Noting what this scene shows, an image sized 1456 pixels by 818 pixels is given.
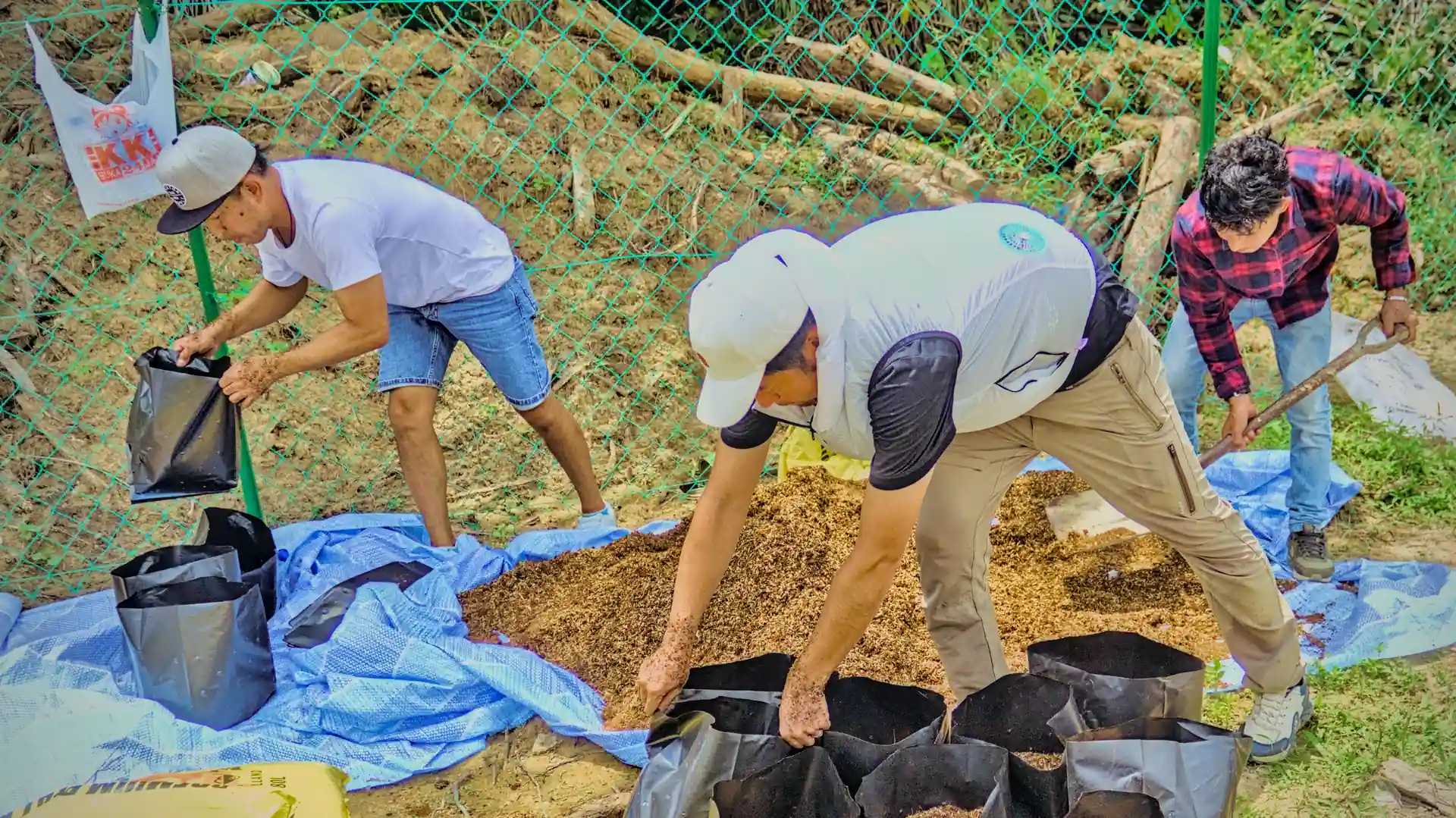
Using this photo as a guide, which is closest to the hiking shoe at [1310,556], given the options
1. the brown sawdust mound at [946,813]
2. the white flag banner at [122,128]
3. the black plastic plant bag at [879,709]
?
the black plastic plant bag at [879,709]

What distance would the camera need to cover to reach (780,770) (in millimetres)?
2504

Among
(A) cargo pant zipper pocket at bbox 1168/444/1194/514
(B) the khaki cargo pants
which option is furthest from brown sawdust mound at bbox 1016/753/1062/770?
(A) cargo pant zipper pocket at bbox 1168/444/1194/514

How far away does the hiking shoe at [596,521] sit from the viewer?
4.31 metres

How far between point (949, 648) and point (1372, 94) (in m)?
4.73

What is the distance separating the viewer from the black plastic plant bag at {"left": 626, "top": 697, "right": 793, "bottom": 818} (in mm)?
2578

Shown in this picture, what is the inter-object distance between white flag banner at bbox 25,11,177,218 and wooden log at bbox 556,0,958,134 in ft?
7.38

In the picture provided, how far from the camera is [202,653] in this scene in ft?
11.1

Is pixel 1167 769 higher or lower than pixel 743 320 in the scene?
lower

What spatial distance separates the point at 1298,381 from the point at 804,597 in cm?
167

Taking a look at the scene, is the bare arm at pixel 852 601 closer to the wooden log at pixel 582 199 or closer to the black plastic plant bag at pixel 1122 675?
the black plastic plant bag at pixel 1122 675

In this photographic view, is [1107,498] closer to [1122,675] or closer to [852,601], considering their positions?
[1122,675]

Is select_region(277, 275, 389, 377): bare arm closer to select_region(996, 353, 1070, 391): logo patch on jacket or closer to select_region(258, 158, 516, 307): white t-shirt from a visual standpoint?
select_region(258, 158, 516, 307): white t-shirt

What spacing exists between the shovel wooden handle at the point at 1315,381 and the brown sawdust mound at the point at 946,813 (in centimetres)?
155

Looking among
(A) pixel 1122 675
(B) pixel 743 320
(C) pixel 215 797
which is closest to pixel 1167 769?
(A) pixel 1122 675
